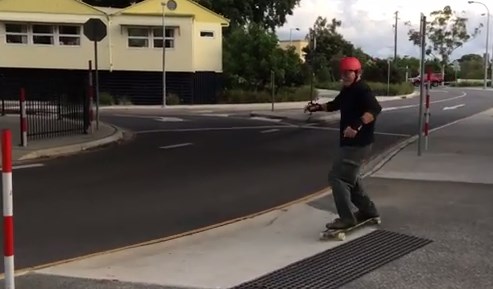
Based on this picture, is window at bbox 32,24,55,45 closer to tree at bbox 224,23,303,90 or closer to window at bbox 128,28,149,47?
window at bbox 128,28,149,47

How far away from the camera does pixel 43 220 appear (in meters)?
7.80

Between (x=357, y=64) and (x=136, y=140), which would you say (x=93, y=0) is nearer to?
(x=136, y=140)

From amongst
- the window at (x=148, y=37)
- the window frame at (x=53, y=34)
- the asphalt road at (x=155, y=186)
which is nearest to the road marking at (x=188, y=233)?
the asphalt road at (x=155, y=186)

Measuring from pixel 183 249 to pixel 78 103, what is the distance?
12.1m

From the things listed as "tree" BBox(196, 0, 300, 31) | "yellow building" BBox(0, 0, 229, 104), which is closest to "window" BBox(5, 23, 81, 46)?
"yellow building" BBox(0, 0, 229, 104)

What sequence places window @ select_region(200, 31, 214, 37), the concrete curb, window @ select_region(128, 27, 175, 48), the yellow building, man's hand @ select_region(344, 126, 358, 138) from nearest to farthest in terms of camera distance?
man's hand @ select_region(344, 126, 358, 138) → the concrete curb → the yellow building → window @ select_region(128, 27, 175, 48) → window @ select_region(200, 31, 214, 37)

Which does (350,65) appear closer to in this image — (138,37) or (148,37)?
(148,37)

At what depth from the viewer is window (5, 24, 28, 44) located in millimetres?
36466

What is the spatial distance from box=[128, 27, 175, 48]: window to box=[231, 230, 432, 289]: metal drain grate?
103 ft

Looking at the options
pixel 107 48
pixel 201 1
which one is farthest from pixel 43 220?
pixel 201 1

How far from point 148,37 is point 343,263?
3264 cm

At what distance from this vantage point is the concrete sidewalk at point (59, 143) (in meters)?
13.6

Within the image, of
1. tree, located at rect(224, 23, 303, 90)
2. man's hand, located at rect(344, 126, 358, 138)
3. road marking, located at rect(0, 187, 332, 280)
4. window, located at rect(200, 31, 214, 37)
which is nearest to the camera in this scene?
road marking, located at rect(0, 187, 332, 280)

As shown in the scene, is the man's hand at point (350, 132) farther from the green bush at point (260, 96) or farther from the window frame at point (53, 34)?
the window frame at point (53, 34)
